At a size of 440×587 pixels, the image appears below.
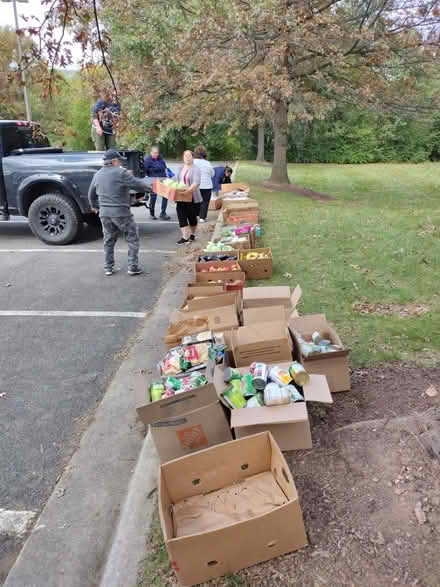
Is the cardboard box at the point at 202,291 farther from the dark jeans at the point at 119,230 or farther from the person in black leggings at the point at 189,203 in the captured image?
the person in black leggings at the point at 189,203

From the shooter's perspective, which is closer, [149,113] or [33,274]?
[33,274]

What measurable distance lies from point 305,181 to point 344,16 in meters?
8.60

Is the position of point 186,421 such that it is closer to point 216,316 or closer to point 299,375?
point 299,375

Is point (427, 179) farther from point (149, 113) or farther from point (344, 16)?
point (149, 113)

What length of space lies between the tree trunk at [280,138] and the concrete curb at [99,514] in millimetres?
14391

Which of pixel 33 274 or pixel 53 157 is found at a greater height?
pixel 53 157

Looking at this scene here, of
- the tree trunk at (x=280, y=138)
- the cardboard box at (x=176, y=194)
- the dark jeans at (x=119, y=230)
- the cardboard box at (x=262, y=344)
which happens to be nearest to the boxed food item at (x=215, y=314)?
the cardboard box at (x=262, y=344)

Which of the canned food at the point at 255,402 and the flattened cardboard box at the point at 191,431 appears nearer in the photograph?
the flattened cardboard box at the point at 191,431

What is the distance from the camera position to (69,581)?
2.40 metres

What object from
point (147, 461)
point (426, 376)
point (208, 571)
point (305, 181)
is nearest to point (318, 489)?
point (208, 571)

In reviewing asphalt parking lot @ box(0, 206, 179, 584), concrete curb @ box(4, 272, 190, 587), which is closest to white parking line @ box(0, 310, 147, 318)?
asphalt parking lot @ box(0, 206, 179, 584)

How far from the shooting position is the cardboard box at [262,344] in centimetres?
355

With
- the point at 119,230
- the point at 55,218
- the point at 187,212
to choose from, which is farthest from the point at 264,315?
the point at 55,218

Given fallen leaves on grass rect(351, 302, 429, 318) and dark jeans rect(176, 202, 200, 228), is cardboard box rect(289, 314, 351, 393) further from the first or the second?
dark jeans rect(176, 202, 200, 228)
